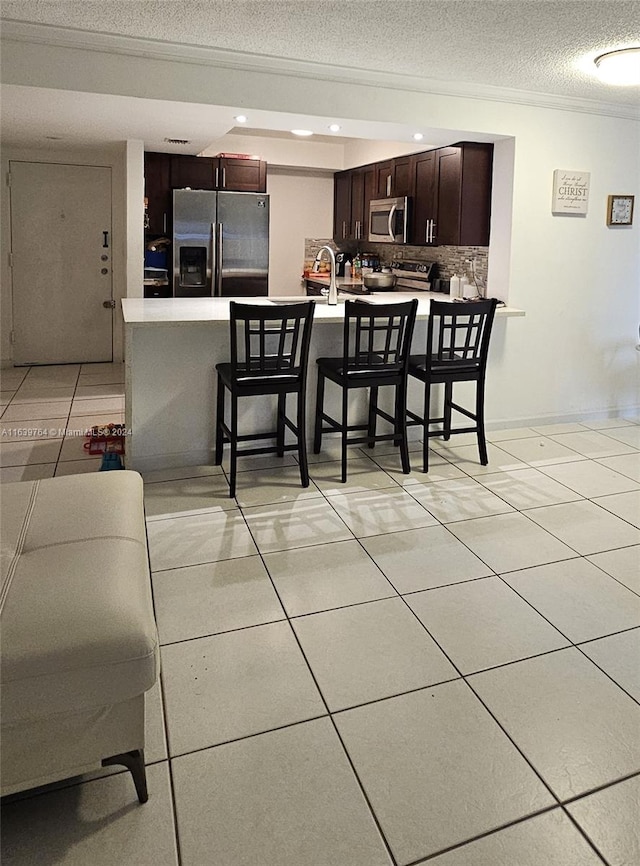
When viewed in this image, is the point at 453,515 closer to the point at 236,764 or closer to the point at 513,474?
the point at 513,474

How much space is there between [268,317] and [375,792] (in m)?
2.24

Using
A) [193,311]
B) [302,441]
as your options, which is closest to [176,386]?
[193,311]

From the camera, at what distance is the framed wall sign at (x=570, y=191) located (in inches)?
178

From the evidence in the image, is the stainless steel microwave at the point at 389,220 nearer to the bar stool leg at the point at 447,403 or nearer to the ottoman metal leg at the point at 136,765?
the bar stool leg at the point at 447,403

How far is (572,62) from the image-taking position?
→ 11.6 ft

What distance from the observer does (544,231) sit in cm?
458

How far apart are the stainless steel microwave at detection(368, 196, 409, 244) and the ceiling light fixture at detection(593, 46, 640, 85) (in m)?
1.94

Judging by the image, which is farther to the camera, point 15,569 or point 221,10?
point 221,10

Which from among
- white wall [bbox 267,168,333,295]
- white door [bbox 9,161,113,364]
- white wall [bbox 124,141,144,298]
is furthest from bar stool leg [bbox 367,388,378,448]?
→ white door [bbox 9,161,113,364]

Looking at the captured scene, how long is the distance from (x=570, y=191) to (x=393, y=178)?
1.68 metres

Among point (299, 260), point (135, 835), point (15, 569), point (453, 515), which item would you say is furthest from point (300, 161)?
Result: point (135, 835)

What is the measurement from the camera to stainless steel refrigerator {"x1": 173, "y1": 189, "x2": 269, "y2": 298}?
5754mm

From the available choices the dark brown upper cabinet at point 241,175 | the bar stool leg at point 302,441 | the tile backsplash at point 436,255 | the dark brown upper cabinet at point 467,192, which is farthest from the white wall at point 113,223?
the bar stool leg at point 302,441

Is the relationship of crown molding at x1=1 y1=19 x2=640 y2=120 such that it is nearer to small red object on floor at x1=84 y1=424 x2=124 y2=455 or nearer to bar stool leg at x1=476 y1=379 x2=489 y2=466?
bar stool leg at x1=476 y1=379 x2=489 y2=466
